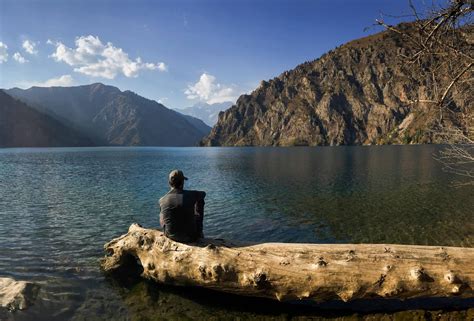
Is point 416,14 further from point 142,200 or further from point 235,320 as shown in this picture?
point 142,200

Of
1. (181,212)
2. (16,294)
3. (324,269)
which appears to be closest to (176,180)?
(181,212)

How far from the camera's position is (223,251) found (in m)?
11.6

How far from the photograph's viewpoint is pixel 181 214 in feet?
39.6

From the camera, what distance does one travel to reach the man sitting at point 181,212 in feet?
39.3

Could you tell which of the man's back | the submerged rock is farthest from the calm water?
the man's back

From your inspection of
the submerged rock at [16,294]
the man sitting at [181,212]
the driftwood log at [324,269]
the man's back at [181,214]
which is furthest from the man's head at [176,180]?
the submerged rock at [16,294]

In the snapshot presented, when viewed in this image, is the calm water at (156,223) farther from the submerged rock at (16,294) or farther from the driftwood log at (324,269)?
the driftwood log at (324,269)

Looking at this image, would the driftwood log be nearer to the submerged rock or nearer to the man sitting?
the man sitting

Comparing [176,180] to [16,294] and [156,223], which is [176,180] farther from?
[156,223]

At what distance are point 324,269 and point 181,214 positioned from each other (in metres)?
5.36

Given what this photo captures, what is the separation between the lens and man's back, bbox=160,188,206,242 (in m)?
12.0

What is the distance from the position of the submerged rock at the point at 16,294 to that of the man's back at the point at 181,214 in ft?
18.7

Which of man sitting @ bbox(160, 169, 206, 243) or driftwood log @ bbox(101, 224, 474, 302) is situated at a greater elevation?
man sitting @ bbox(160, 169, 206, 243)

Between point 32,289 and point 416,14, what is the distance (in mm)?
15328
